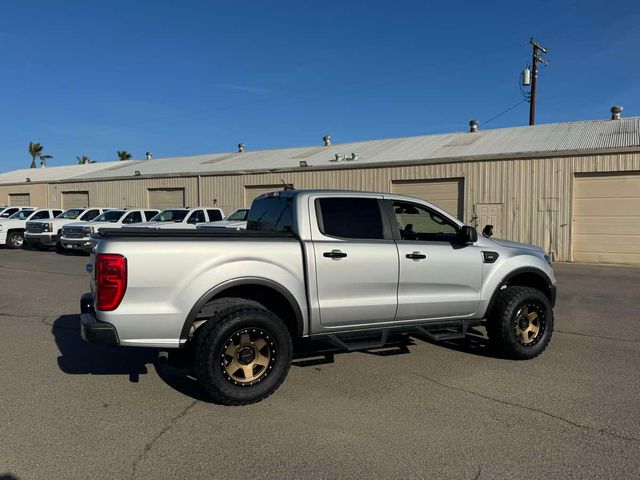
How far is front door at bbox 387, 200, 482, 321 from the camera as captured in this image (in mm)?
5246

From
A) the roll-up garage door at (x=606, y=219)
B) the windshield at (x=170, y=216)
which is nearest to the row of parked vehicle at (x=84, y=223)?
the windshield at (x=170, y=216)

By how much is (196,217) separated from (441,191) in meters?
9.50

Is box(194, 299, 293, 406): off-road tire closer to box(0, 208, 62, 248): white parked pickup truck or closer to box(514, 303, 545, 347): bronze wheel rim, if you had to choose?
box(514, 303, 545, 347): bronze wheel rim

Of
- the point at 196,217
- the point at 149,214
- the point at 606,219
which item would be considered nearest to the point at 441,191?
the point at 606,219

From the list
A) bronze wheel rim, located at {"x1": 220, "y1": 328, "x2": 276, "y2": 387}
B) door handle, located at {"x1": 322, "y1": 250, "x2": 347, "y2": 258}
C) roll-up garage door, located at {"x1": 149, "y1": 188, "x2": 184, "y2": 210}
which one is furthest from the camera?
roll-up garage door, located at {"x1": 149, "y1": 188, "x2": 184, "y2": 210}

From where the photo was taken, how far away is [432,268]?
211 inches

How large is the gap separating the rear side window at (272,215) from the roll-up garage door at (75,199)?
2885cm

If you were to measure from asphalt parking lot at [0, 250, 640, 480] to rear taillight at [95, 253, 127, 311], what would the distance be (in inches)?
37.5

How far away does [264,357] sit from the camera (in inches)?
178

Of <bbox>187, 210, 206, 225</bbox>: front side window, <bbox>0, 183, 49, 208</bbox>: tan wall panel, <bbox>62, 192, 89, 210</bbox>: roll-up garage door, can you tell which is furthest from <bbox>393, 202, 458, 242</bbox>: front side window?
<bbox>0, 183, 49, 208</bbox>: tan wall panel

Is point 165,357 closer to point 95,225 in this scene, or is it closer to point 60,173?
point 95,225

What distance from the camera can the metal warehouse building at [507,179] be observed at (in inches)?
664

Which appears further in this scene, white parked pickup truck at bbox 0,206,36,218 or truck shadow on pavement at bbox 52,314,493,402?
white parked pickup truck at bbox 0,206,36,218

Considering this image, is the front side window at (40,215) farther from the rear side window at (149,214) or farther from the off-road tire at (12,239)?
the rear side window at (149,214)
